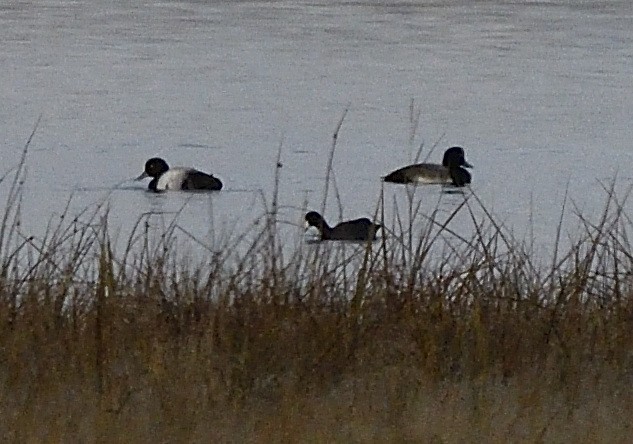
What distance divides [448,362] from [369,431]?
848 mm

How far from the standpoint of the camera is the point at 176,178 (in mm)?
13328

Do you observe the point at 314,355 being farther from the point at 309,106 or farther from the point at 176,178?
the point at 309,106

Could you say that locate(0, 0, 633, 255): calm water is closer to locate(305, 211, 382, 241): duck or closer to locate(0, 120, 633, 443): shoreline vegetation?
locate(305, 211, 382, 241): duck

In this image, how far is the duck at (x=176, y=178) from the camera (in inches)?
506

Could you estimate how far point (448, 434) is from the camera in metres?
3.96

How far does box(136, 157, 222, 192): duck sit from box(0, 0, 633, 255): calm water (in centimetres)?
12

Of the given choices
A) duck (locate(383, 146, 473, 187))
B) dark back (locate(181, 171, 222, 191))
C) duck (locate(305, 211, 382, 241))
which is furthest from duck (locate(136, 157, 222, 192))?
duck (locate(305, 211, 382, 241))

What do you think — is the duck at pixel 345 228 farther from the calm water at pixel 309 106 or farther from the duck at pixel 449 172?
the duck at pixel 449 172

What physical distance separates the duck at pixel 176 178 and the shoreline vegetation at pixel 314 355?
7.14 m

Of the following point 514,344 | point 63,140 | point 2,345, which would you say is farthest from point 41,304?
point 63,140

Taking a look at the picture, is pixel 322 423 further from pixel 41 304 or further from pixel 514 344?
pixel 41 304

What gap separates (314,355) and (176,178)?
8.74 metres

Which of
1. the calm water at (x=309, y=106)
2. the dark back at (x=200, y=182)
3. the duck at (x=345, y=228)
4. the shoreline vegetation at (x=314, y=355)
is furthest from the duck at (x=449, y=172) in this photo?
the shoreline vegetation at (x=314, y=355)

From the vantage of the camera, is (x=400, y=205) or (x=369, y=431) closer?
(x=369, y=431)
